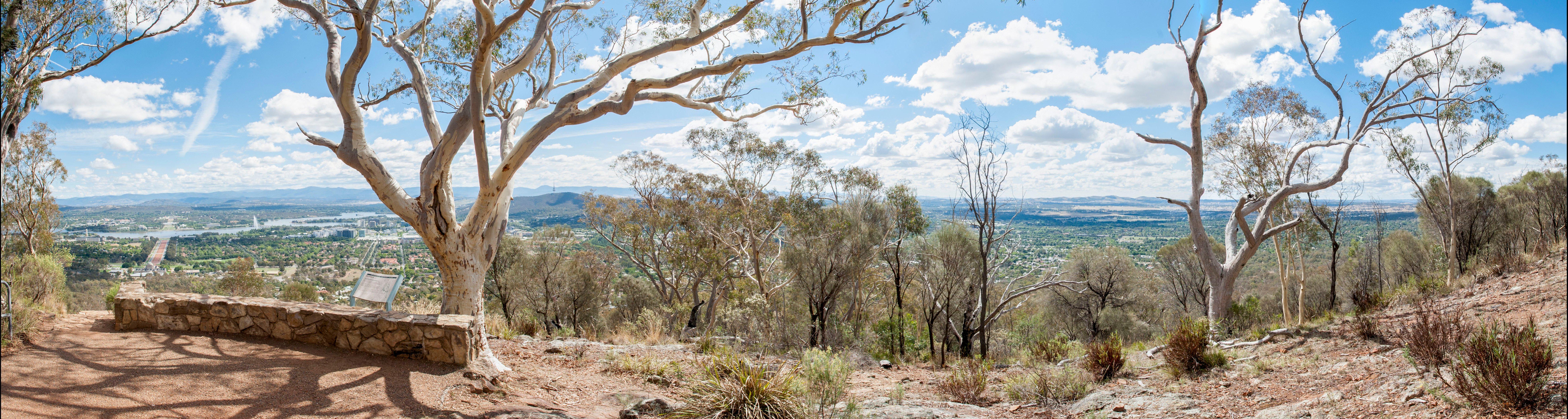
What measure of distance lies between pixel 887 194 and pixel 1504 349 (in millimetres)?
11837

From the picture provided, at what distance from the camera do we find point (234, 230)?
27109 mm

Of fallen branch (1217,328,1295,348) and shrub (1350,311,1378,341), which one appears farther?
fallen branch (1217,328,1295,348)

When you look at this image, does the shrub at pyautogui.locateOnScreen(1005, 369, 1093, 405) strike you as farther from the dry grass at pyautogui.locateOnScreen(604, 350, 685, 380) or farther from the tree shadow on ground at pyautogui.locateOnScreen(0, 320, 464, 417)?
the tree shadow on ground at pyautogui.locateOnScreen(0, 320, 464, 417)

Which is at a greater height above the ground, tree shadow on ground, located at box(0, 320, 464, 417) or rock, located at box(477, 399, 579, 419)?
tree shadow on ground, located at box(0, 320, 464, 417)

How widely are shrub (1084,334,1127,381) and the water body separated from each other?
27851 mm

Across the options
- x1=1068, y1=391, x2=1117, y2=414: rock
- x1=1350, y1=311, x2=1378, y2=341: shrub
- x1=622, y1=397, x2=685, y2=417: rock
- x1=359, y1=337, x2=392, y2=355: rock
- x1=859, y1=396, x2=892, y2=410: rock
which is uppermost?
x1=359, y1=337, x2=392, y2=355: rock

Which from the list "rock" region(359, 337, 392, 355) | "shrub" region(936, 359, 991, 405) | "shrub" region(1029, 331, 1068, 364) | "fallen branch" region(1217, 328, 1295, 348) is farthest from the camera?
"shrub" region(1029, 331, 1068, 364)

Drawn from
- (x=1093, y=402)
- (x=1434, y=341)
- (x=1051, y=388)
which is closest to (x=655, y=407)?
(x=1051, y=388)

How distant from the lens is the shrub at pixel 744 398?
4.91 m

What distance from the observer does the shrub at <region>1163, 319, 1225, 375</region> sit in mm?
7191

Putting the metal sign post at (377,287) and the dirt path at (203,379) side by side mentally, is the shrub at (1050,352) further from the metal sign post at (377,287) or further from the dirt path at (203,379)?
the metal sign post at (377,287)

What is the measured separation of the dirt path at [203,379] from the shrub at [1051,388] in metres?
5.34

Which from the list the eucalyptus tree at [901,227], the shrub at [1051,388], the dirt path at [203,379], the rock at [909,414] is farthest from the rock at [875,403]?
the eucalyptus tree at [901,227]

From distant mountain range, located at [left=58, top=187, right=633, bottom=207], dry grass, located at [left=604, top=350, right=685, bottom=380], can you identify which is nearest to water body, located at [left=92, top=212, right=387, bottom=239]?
distant mountain range, located at [left=58, top=187, right=633, bottom=207]
